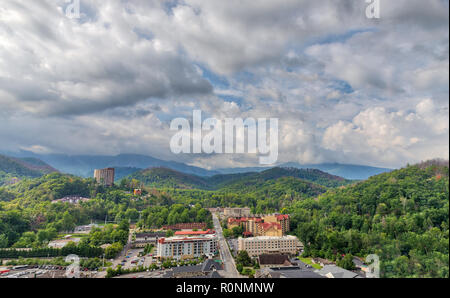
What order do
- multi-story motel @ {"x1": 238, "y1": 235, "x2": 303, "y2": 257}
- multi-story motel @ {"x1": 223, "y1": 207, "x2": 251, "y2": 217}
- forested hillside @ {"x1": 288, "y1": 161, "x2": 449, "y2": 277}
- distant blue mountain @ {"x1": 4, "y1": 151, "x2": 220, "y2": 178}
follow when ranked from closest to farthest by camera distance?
forested hillside @ {"x1": 288, "y1": 161, "x2": 449, "y2": 277} < multi-story motel @ {"x1": 238, "y1": 235, "x2": 303, "y2": 257} < multi-story motel @ {"x1": 223, "y1": 207, "x2": 251, "y2": 217} < distant blue mountain @ {"x1": 4, "y1": 151, "x2": 220, "y2": 178}

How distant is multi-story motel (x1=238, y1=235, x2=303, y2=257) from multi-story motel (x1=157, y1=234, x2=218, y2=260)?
1.20 m

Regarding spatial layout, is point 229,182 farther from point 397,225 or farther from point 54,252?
point 397,225

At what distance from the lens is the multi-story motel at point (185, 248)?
8.87 meters

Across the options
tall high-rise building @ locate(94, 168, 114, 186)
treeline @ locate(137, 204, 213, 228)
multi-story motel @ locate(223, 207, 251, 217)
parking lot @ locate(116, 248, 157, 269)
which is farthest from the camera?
tall high-rise building @ locate(94, 168, 114, 186)

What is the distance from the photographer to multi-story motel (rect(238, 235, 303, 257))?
915cm

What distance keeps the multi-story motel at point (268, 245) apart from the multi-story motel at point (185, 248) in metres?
1.20

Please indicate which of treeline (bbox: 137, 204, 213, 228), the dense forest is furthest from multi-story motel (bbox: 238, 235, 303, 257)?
treeline (bbox: 137, 204, 213, 228)

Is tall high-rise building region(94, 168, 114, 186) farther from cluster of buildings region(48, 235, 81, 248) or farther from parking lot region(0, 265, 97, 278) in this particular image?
parking lot region(0, 265, 97, 278)

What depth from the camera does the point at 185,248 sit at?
29.6 feet

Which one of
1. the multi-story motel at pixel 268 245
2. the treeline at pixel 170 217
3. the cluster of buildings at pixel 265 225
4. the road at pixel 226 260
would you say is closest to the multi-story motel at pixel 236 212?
the treeline at pixel 170 217

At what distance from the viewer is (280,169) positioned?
43219mm

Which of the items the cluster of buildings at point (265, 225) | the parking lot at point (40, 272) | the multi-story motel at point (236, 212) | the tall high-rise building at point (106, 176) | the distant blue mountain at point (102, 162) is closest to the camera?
the parking lot at point (40, 272)

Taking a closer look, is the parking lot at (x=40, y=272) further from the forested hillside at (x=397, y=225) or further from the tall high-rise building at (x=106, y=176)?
the tall high-rise building at (x=106, y=176)
